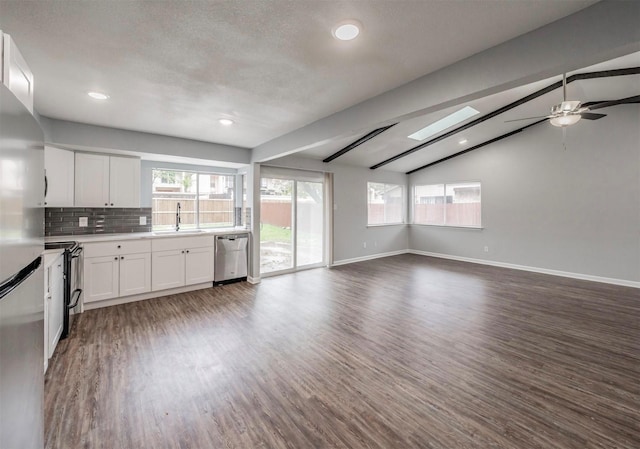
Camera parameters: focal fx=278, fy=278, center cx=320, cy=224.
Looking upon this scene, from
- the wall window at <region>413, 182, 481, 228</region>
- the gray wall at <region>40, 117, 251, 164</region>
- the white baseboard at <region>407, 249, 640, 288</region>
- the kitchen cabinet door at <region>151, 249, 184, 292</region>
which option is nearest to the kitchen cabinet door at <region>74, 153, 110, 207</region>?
the gray wall at <region>40, 117, 251, 164</region>

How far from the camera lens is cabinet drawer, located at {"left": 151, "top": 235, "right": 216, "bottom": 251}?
4.19 meters

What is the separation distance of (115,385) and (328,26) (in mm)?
3039

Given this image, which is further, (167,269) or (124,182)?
(167,269)

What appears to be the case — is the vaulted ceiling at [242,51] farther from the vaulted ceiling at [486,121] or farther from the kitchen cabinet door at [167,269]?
the kitchen cabinet door at [167,269]

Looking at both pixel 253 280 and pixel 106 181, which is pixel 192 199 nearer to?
pixel 106 181

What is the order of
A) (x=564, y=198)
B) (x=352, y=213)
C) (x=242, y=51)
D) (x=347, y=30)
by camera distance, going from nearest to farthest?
(x=347, y=30) → (x=242, y=51) → (x=564, y=198) → (x=352, y=213)

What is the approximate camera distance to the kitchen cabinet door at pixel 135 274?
390cm

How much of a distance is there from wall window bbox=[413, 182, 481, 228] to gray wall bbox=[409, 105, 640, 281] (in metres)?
0.21

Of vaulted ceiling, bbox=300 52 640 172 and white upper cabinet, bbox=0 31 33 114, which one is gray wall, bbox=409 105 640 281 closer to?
vaulted ceiling, bbox=300 52 640 172

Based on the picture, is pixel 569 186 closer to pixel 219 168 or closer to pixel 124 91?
pixel 219 168

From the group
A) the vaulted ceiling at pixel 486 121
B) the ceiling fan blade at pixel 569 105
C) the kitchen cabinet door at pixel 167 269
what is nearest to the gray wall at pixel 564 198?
the vaulted ceiling at pixel 486 121

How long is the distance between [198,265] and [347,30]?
4.04m

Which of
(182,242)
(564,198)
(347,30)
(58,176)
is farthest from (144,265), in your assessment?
(564,198)

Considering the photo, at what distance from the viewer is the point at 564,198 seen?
18.5 ft
